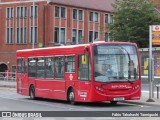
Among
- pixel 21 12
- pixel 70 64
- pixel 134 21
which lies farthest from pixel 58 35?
pixel 70 64

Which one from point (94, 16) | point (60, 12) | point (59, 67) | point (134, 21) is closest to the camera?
point (59, 67)

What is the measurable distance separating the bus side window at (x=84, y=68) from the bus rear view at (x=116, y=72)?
0.40m

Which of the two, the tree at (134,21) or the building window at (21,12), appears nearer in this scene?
the tree at (134,21)

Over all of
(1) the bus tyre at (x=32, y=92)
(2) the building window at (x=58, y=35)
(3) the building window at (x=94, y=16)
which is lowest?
(1) the bus tyre at (x=32, y=92)

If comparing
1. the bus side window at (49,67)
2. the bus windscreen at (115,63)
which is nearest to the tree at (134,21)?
the bus side window at (49,67)

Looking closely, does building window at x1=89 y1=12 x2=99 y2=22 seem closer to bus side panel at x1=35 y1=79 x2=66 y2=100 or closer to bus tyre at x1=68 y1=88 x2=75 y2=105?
bus side panel at x1=35 y1=79 x2=66 y2=100

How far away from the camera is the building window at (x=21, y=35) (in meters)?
73.4

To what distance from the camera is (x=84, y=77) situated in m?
21.8

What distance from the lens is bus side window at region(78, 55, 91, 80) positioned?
21.4m

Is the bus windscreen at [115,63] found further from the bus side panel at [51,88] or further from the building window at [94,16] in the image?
the building window at [94,16]

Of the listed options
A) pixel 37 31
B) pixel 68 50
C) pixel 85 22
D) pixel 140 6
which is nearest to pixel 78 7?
pixel 85 22

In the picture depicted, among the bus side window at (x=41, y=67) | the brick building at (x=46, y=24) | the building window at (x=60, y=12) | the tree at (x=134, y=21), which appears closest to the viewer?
the bus side window at (x=41, y=67)

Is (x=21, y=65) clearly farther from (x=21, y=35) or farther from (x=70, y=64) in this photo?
(x=21, y=35)

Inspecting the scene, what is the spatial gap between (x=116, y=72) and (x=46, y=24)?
49.8 meters
